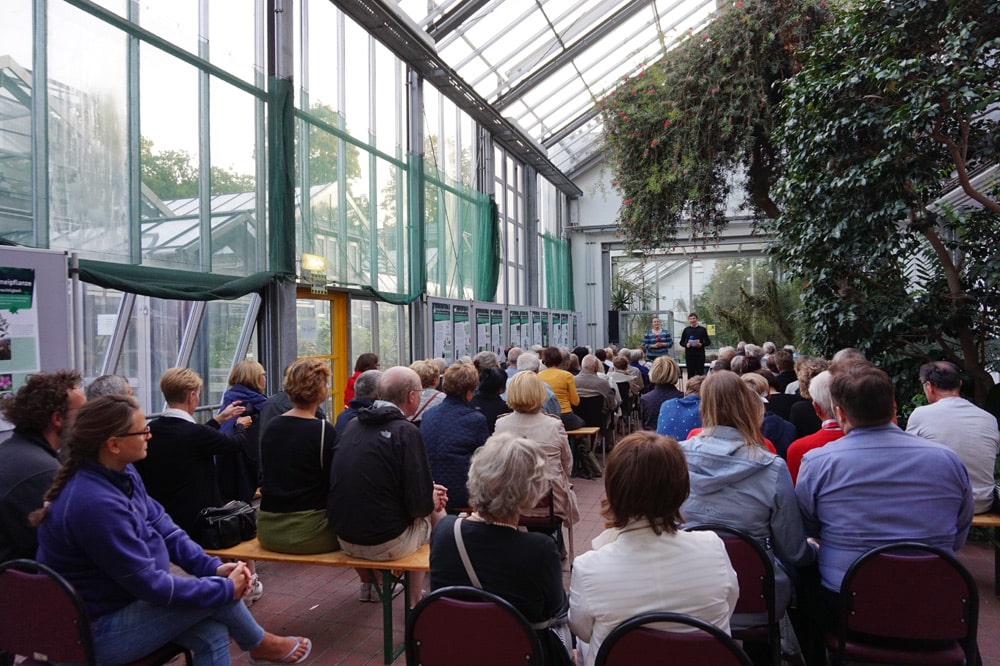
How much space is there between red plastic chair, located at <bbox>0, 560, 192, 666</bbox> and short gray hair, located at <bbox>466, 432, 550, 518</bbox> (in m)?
1.26

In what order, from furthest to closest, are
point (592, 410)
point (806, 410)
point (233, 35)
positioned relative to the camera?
point (592, 410)
point (233, 35)
point (806, 410)

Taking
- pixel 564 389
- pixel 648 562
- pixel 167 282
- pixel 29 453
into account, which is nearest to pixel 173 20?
pixel 167 282

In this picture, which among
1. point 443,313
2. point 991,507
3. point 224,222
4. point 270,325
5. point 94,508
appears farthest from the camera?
point 443,313

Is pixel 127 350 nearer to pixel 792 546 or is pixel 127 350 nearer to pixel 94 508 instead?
pixel 94 508

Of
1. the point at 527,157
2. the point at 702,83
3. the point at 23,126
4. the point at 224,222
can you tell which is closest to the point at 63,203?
the point at 23,126

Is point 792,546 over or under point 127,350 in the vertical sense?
under

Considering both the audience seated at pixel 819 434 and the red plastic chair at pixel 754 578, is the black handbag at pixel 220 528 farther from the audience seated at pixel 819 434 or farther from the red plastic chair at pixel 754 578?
the audience seated at pixel 819 434

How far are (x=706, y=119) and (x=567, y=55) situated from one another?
617 cm

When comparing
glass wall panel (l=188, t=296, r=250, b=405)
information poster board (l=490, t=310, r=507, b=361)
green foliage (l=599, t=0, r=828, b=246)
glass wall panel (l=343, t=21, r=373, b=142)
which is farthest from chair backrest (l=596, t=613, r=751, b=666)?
information poster board (l=490, t=310, r=507, b=361)

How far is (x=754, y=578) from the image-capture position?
87.3 inches

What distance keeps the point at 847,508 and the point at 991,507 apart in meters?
1.72

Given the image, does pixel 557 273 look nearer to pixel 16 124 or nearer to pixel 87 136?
pixel 87 136

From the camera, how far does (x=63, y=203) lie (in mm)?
4293

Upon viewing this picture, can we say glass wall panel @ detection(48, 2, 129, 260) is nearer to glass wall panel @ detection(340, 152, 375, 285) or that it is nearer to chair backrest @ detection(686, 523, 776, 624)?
glass wall panel @ detection(340, 152, 375, 285)
